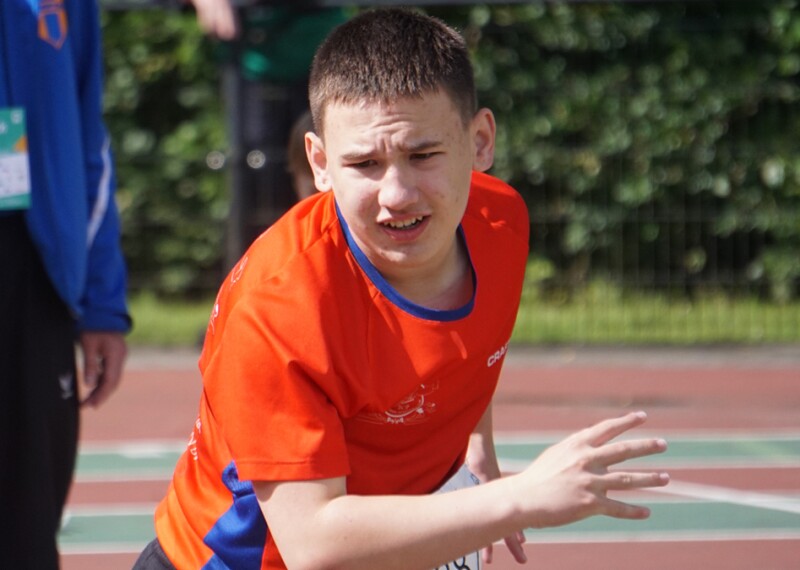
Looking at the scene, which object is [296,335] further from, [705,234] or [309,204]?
[705,234]

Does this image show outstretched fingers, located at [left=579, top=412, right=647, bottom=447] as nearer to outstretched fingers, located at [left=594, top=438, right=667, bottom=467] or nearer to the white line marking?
outstretched fingers, located at [left=594, top=438, right=667, bottom=467]

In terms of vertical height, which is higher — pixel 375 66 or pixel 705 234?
pixel 375 66

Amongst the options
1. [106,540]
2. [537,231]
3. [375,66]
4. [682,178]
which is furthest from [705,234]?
[375,66]

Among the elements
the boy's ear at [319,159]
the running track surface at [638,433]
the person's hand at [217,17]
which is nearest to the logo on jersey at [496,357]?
Result: the boy's ear at [319,159]

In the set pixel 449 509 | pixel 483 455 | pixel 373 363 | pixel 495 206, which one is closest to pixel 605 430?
pixel 449 509

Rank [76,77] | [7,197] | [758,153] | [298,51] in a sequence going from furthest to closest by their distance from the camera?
1. [758,153]
2. [298,51]
3. [76,77]
4. [7,197]

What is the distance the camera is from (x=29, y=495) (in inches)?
130

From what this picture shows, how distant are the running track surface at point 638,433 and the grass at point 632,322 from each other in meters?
0.17

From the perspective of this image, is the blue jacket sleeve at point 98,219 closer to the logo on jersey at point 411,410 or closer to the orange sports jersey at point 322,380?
the orange sports jersey at point 322,380

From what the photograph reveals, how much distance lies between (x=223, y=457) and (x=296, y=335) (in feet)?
1.20

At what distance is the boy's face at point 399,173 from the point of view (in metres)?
2.47

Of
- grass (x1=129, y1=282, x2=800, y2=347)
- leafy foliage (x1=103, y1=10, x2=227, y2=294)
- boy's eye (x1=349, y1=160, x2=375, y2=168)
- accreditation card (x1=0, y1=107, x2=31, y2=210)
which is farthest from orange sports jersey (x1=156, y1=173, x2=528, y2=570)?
leafy foliage (x1=103, y1=10, x2=227, y2=294)

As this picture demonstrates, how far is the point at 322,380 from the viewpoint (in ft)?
7.88

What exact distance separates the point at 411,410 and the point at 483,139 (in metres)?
0.54
